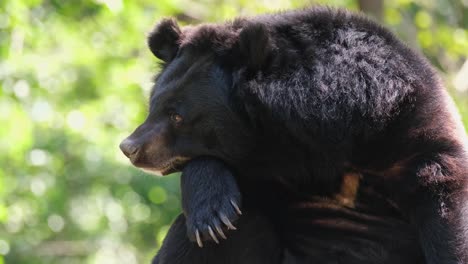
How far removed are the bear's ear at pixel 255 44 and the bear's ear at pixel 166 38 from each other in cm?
51

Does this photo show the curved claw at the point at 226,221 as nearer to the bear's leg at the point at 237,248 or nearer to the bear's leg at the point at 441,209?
the bear's leg at the point at 237,248

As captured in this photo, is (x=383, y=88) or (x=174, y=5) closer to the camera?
(x=383, y=88)

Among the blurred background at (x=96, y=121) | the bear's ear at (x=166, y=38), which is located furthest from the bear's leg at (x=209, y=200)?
the blurred background at (x=96, y=121)

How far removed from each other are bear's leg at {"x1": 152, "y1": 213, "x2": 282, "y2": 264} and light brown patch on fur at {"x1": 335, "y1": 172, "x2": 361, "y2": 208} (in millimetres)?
340

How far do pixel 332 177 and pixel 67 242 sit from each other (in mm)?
8558

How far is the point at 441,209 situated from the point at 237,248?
34.4 inches

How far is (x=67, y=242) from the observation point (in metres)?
11.7

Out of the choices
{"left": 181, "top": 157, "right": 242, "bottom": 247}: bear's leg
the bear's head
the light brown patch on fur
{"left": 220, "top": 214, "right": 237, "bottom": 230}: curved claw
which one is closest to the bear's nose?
the bear's head

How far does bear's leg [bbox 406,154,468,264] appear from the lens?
3.24m

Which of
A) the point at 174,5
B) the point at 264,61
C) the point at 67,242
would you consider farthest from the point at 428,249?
the point at 67,242

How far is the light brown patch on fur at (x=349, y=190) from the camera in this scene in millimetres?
3648

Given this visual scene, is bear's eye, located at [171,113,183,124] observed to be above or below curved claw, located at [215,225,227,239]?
above

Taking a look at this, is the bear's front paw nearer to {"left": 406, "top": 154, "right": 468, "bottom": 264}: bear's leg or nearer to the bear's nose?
the bear's nose

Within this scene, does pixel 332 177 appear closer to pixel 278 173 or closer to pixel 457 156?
pixel 278 173
